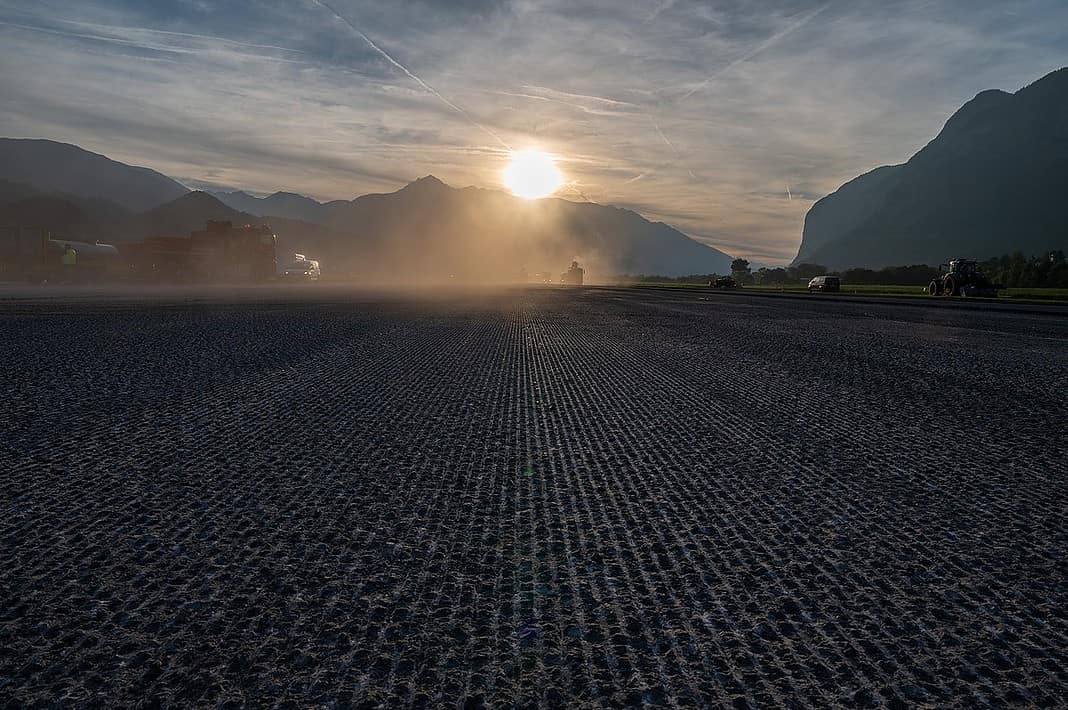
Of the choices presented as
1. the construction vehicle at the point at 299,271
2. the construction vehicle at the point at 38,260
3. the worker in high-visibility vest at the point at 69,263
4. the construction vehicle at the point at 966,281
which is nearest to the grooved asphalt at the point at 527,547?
the construction vehicle at the point at 966,281

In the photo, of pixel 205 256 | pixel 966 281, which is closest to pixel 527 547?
pixel 966 281

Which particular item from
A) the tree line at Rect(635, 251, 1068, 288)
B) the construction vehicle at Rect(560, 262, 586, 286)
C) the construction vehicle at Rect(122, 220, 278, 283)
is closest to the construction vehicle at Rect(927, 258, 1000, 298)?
the tree line at Rect(635, 251, 1068, 288)

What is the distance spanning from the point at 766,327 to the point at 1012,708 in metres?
16.7

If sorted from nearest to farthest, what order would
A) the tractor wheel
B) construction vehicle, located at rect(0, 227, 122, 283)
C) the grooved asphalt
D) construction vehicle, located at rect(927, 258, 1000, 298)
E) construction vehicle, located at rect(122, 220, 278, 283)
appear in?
the grooved asphalt → construction vehicle, located at rect(927, 258, 1000, 298) → the tractor wheel → construction vehicle, located at rect(0, 227, 122, 283) → construction vehicle, located at rect(122, 220, 278, 283)

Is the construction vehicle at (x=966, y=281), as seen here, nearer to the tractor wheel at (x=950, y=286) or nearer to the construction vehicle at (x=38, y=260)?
the tractor wheel at (x=950, y=286)

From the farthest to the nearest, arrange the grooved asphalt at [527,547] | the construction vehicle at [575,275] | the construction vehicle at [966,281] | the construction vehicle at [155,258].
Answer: the construction vehicle at [575,275] < the construction vehicle at [155,258] < the construction vehicle at [966,281] < the grooved asphalt at [527,547]

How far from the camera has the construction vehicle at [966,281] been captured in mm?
41125

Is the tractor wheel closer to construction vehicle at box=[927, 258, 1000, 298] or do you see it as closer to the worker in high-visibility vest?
construction vehicle at box=[927, 258, 1000, 298]

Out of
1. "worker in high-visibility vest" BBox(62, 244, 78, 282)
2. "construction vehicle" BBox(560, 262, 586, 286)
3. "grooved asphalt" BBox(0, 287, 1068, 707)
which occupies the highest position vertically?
"construction vehicle" BBox(560, 262, 586, 286)

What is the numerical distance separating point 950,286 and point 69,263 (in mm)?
60345

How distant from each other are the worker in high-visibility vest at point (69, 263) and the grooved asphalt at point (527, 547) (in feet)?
178

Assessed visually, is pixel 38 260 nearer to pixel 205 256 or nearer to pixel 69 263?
pixel 69 263

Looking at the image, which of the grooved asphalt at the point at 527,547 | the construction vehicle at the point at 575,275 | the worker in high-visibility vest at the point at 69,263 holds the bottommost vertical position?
the grooved asphalt at the point at 527,547

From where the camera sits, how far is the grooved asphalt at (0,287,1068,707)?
6.93ft
